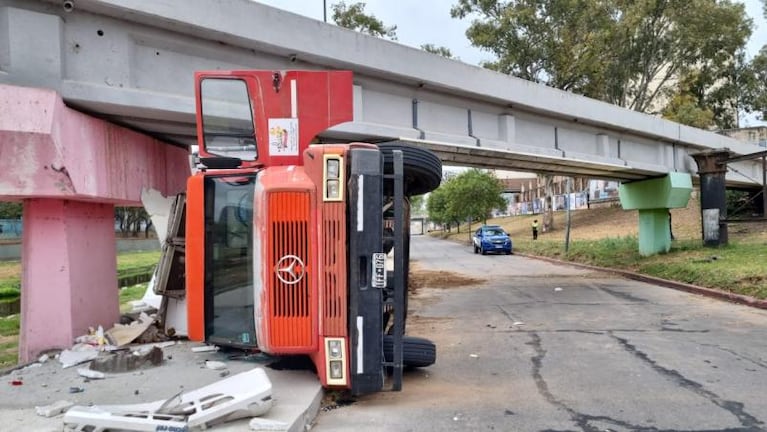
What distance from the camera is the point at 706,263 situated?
53.6 feet

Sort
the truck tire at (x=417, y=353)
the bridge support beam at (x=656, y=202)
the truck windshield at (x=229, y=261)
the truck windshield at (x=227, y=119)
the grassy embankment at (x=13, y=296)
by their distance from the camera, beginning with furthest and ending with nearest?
the bridge support beam at (x=656, y=202) < the grassy embankment at (x=13, y=296) < the truck tire at (x=417, y=353) < the truck windshield at (x=227, y=119) < the truck windshield at (x=229, y=261)

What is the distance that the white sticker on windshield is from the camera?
5.77 meters

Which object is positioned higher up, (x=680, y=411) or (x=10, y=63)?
(x=10, y=63)

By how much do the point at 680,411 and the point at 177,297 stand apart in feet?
20.2

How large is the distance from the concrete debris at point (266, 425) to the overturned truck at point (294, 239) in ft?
2.82

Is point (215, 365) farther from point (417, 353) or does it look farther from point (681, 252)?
point (681, 252)

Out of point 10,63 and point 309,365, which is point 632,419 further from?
point 10,63

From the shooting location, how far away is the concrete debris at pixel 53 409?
4648mm

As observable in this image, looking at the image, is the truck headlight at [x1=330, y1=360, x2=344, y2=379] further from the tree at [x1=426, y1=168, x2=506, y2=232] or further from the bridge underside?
the tree at [x1=426, y1=168, x2=506, y2=232]

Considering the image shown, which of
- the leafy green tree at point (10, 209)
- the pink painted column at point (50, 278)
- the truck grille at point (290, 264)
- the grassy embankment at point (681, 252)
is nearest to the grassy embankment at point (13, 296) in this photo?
the pink painted column at point (50, 278)

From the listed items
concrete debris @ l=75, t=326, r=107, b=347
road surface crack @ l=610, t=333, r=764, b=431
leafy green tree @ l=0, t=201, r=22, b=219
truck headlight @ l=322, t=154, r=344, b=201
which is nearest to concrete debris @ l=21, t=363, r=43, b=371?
concrete debris @ l=75, t=326, r=107, b=347

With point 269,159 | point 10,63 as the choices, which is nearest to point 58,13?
point 10,63

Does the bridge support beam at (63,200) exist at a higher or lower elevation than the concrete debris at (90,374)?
higher

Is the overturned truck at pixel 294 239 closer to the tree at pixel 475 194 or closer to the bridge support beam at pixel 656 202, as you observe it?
the bridge support beam at pixel 656 202
